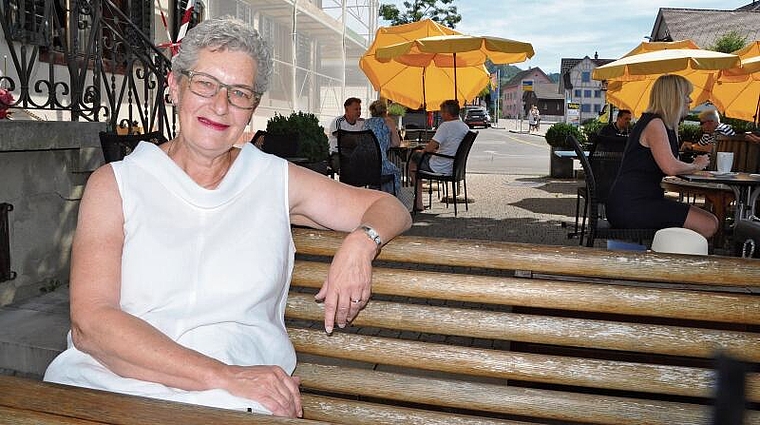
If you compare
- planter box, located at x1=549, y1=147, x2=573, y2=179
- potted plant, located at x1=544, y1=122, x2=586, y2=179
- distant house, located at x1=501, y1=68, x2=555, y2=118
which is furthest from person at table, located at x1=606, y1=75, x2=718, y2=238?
distant house, located at x1=501, y1=68, x2=555, y2=118

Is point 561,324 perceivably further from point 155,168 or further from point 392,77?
point 392,77

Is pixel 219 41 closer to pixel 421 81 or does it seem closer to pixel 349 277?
pixel 349 277

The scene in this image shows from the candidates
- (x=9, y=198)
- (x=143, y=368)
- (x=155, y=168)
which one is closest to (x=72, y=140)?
(x=9, y=198)

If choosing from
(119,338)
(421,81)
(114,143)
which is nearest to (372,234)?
(119,338)

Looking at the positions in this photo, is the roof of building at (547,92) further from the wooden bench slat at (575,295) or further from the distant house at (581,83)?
the wooden bench slat at (575,295)

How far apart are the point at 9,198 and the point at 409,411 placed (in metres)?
3.15

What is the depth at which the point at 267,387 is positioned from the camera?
1.75m

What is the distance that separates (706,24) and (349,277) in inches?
2263

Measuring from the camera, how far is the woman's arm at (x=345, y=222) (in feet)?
6.39

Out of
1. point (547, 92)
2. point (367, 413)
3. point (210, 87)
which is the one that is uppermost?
point (547, 92)

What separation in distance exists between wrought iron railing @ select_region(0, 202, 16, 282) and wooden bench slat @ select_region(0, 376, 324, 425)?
9.76 ft

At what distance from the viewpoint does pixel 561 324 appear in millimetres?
2006

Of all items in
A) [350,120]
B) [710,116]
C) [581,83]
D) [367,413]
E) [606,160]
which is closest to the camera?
[367,413]

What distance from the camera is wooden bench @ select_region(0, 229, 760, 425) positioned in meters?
1.92
